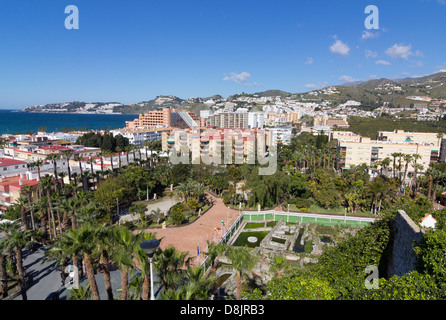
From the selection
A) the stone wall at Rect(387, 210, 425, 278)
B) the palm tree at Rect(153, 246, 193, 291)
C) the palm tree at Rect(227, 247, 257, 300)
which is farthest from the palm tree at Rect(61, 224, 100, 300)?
the stone wall at Rect(387, 210, 425, 278)

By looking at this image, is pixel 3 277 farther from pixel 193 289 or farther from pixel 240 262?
pixel 240 262

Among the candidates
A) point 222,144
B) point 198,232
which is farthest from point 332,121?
point 198,232

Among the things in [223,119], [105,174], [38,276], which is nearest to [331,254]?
[38,276]

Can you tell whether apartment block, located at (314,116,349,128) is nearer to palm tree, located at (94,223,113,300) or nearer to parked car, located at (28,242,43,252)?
parked car, located at (28,242,43,252)

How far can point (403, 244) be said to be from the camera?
8.84m

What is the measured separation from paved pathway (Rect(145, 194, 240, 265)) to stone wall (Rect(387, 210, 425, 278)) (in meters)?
11.8

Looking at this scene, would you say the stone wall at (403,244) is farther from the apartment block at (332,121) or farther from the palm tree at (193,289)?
the apartment block at (332,121)

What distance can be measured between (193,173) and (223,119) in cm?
Answer: 7608

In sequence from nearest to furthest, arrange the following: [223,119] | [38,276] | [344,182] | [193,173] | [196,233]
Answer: [38,276]
[196,233]
[344,182]
[193,173]
[223,119]

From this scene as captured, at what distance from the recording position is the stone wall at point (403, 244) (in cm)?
795

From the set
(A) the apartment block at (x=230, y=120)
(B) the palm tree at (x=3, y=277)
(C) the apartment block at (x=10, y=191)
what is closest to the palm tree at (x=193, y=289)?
(B) the palm tree at (x=3, y=277)

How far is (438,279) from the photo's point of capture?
6156 millimetres

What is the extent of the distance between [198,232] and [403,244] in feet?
55.4
